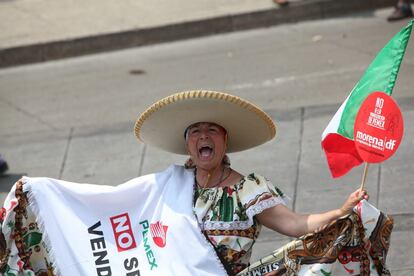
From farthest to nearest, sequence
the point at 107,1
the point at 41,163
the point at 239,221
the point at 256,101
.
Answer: the point at 107,1
the point at 256,101
the point at 41,163
the point at 239,221

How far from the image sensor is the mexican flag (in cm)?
518

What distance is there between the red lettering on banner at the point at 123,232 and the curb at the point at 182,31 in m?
6.93

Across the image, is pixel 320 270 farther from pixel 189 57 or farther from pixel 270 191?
pixel 189 57

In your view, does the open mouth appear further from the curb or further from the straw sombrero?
the curb

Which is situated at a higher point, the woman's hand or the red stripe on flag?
the red stripe on flag

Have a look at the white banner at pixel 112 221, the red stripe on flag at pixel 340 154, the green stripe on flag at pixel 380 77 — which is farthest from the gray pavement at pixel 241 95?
→ the white banner at pixel 112 221

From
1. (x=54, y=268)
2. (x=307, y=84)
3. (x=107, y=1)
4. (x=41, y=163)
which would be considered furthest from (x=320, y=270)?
(x=107, y=1)

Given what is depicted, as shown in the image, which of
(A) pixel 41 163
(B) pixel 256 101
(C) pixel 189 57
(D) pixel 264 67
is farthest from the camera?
(C) pixel 189 57

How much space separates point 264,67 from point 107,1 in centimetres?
336

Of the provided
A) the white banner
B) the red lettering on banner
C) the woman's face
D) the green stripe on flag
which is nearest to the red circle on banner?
the green stripe on flag

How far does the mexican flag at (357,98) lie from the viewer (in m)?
5.18

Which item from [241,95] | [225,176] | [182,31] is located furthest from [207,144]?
[182,31]

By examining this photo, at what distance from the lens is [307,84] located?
10266 millimetres

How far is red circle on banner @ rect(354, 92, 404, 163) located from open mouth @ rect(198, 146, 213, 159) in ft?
2.58
